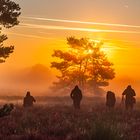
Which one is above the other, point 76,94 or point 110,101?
point 76,94

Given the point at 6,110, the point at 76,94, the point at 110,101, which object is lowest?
the point at 6,110

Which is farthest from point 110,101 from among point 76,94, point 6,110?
point 6,110

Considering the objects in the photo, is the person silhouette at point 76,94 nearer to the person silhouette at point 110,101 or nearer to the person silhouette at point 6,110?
the person silhouette at point 110,101

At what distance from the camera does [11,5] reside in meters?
46.8

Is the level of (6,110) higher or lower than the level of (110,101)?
lower

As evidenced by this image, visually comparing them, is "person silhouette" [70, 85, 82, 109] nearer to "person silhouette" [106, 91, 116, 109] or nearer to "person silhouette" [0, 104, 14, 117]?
"person silhouette" [106, 91, 116, 109]

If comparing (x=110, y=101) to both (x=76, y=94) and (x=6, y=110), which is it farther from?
(x=6, y=110)

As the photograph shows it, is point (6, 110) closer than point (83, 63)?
Yes

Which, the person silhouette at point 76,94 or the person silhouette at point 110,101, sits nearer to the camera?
the person silhouette at point 76,94

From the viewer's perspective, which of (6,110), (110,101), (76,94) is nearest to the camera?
(6,110)

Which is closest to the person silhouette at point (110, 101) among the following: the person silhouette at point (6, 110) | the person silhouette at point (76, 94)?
the person silhouette at point (76, 94)

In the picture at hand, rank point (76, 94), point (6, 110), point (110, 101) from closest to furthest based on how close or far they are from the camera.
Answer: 1. point (6, 110)
2. point (76, 94)
3. point (110, 101)

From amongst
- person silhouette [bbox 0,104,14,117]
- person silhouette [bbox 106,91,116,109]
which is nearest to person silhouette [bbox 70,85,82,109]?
person silhouette [bbox 106,91,116,109]

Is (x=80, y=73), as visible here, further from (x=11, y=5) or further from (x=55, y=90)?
(x=11, y=5)
